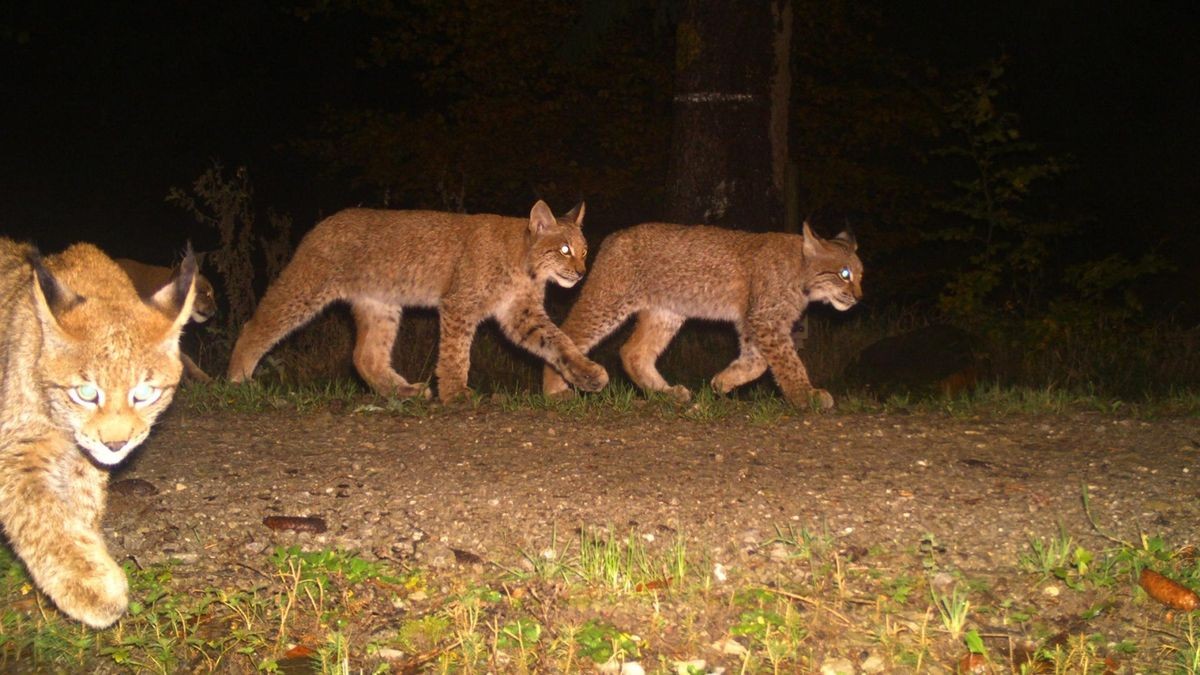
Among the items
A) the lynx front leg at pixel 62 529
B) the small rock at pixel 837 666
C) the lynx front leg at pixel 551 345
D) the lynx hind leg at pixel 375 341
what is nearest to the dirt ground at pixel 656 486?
the lynx front leg at pixel 62 529

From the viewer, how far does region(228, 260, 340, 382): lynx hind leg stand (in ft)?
28.3

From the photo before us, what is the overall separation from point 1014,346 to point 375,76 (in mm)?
15181

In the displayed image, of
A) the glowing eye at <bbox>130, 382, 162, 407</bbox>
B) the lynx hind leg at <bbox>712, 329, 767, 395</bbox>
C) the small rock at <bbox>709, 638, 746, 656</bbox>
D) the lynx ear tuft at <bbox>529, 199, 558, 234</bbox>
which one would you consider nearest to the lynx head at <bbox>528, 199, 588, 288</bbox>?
the lynx ear tuft at <bbox>529, 199, 558, 234</bbox>

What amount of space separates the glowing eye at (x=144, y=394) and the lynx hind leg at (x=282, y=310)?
4596 millimetres

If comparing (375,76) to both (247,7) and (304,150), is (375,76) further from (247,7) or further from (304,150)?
(304,150)

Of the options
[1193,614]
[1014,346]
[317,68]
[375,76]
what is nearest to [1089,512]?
[1193,614]

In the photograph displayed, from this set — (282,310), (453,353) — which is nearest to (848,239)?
(453,353)

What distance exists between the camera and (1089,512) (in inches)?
186

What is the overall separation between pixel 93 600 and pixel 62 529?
302mm

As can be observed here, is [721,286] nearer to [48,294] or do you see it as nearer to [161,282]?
[161,282]

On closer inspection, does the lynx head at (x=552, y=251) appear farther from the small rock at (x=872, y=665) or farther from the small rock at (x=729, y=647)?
the small rock at (x=872, y=665)

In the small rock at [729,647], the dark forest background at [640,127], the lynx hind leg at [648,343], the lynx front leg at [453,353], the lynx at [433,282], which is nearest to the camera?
the small rock at [729,647]

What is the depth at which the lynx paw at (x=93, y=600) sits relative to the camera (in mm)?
3844

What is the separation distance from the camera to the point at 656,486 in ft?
16.9
